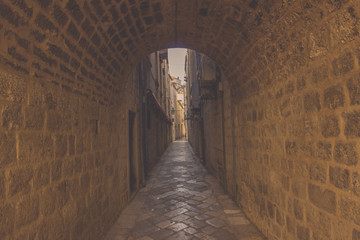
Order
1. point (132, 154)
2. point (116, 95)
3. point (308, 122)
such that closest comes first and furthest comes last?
point (308, 122), point (116, 95), point (132, 154)

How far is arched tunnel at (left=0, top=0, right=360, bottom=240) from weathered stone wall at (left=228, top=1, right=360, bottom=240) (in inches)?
0.5

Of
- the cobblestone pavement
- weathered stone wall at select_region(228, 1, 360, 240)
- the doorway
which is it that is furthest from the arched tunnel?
the doorway

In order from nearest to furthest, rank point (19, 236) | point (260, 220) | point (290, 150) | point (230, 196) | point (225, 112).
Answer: point (19, 236), point (290, 150), point (260, 220), point (230, 196), point (225, 112)

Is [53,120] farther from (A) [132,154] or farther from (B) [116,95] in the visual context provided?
(A) [132,154]

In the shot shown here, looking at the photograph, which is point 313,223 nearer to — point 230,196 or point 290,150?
point 290,150

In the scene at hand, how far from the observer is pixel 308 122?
215cm

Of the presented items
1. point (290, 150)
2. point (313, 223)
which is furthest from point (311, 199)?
point (290, 150)

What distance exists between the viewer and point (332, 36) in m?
1.75

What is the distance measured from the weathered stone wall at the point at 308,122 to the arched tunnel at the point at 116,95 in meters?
0.01

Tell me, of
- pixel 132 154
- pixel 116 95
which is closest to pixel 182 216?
pixel 116 95

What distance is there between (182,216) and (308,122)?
9.65ft

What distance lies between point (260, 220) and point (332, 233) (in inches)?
67.2

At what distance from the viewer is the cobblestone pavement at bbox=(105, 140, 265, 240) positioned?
3.40 m

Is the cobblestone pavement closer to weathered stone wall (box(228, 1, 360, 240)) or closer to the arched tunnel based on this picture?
the arched tunnel
